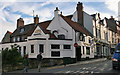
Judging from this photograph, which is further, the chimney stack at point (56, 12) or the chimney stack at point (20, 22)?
the chimney stack at point (20, 22)

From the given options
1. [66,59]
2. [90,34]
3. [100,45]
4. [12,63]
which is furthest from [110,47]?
[12,63]

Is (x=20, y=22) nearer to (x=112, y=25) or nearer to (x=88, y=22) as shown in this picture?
(x=88, y=22)

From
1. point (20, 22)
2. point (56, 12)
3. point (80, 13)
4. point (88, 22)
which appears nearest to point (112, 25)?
point (88, 22)

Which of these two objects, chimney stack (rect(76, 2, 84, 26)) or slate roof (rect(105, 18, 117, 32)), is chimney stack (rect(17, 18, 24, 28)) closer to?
chimney stack (rect(76, 2, 84, 26))

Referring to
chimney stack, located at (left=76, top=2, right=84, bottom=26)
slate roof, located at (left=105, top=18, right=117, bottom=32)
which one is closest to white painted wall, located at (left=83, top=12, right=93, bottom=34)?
chimney stack, located at (left=76, top=2, right=84, bottom=26)

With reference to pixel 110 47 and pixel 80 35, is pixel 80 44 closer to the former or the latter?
pixel 80 35

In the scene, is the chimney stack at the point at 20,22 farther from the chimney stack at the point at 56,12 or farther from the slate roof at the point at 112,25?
the slate roof at the point at 112,25

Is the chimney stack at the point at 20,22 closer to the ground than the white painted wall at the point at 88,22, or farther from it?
farther from it

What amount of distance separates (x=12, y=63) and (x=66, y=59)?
684 centimetres

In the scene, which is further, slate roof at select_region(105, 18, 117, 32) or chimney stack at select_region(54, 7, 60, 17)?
slate roof at select_region(105, 18, 117, 32)

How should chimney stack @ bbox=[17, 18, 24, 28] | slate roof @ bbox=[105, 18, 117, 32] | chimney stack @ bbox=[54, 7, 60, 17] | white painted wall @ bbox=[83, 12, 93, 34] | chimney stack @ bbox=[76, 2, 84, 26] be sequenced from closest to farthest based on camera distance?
chimney stack @ bbox=[54, 7, 60, 17] < white painted wall @ bbox=[83, 12, 93, 34] < chimney stack @ bbox=[76, 2, 84, 26] < slate roof @ bbox=[105, 18, 117, 32] < chimney stack @ bbox=[17, 18, 24, 28]

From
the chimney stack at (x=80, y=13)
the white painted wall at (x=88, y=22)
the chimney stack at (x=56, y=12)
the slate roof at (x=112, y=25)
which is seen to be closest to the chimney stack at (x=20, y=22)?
the chimney stack at (x=80, y=13)


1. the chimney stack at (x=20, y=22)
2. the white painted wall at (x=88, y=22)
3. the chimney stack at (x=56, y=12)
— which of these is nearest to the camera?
the chimney stack at (x=56, y=12)

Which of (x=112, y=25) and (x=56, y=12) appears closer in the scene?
(x=56, y=12)
